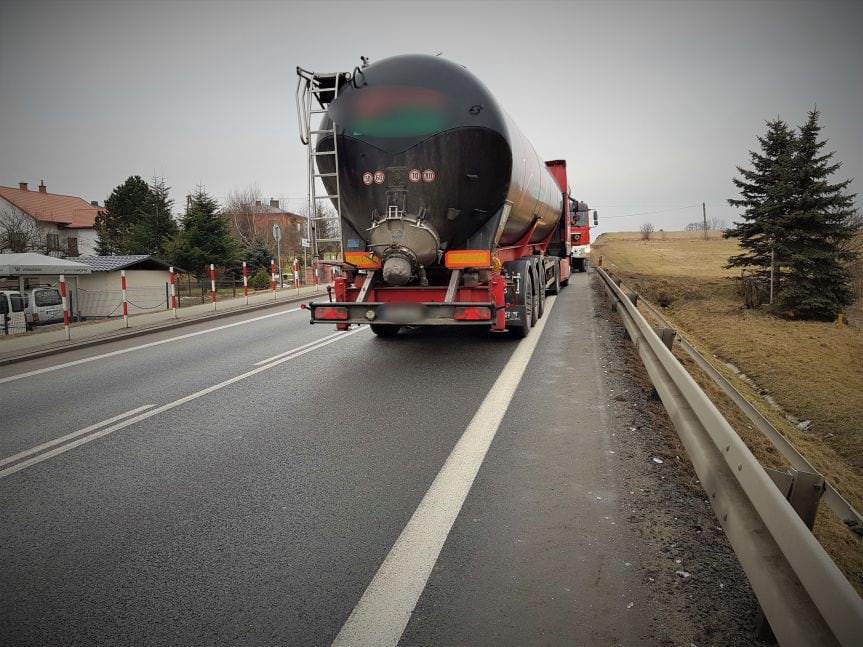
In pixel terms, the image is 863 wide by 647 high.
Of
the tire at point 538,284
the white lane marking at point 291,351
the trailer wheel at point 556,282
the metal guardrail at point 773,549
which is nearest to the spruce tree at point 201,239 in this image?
the trailer wheel at point 556,282

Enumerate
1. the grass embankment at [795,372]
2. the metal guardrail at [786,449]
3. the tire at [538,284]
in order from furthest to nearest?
the tire at [538,284] < the grass embankment at [795,372] < the metal guardrail at [786,449]

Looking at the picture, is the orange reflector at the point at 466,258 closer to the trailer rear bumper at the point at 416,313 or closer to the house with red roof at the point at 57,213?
the trailer rear bumper at the point at 416,313

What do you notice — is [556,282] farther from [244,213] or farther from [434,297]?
[244,213]

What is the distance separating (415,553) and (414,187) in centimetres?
488

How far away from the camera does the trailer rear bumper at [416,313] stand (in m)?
6.89

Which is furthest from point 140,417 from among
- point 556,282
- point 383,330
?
point 556,282

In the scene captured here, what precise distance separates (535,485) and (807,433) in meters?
6.13

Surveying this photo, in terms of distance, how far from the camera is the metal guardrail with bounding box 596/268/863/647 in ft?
5.19

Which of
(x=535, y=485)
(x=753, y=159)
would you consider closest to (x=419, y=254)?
(x=535, y=485)

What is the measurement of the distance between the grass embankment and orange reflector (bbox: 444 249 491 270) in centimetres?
340

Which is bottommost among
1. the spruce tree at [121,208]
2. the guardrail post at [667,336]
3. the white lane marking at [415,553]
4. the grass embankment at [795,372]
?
the grass embankment at [795,372]

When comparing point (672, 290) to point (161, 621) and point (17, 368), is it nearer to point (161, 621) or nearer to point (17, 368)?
point (17, 368)

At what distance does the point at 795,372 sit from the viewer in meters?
10.5

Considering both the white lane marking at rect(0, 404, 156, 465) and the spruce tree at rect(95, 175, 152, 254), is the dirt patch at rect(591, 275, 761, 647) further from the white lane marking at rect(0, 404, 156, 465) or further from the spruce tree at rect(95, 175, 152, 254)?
the spruce tree at rect(95, 175, 152, 254)
